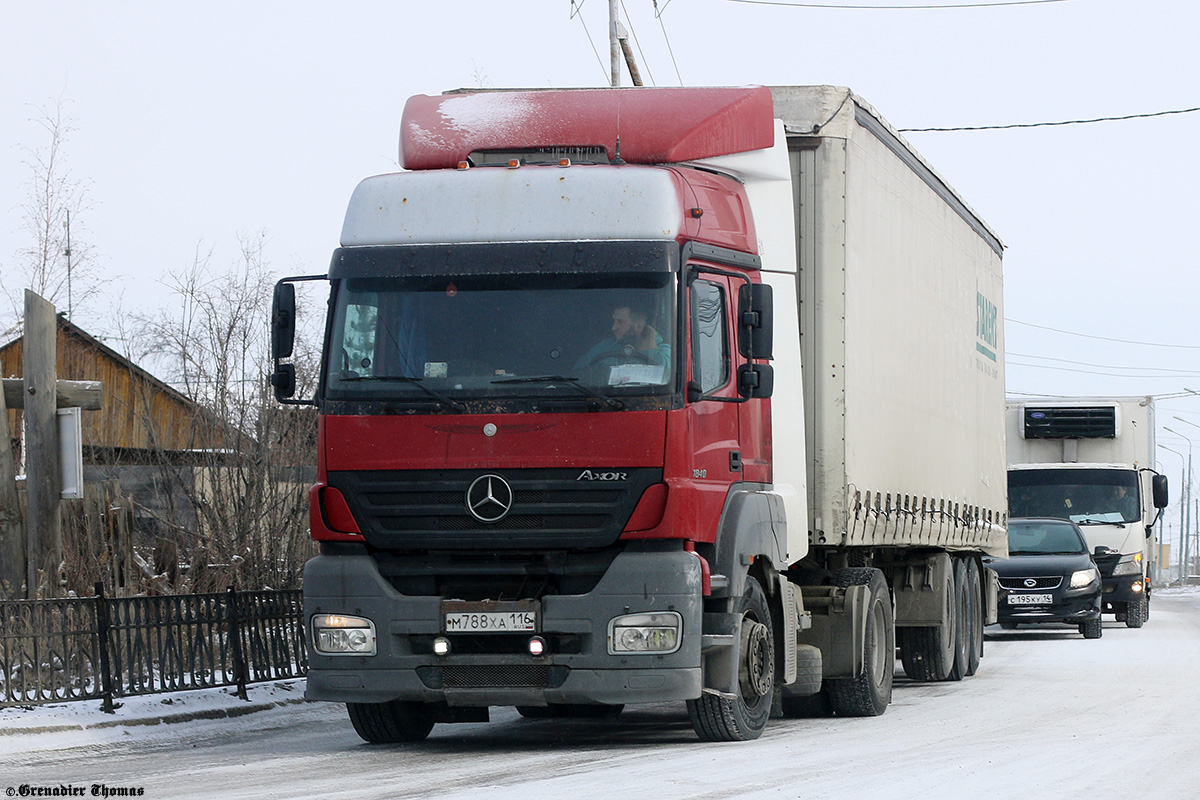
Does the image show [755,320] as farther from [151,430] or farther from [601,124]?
[151,430]

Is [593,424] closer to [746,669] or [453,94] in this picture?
[746,669]

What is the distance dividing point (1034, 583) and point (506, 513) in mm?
15664

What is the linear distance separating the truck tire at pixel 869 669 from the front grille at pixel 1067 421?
14.7m

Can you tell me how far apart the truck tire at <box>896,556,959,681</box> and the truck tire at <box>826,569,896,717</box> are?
2.63m

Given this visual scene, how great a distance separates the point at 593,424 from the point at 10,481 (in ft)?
19.4

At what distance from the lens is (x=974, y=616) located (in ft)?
56.6

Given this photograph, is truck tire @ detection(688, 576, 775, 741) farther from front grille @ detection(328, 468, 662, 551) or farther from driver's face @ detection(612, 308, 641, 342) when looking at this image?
driver's face @ detection(612, 308, 641, 342)

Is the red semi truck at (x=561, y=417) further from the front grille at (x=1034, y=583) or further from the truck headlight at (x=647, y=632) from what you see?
the front grille at (x=1034, y=583)

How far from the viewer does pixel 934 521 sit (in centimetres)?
1450

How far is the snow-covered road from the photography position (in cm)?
823

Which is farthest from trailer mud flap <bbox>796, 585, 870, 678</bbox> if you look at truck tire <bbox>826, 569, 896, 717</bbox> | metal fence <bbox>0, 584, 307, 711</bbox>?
metal fence <bbox>0, 584, 307, 711</bbox>

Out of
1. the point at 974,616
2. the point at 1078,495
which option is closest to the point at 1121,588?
the point at 1078,495

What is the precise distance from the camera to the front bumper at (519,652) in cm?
934

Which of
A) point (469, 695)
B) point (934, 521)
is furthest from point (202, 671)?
point (934, 521)
